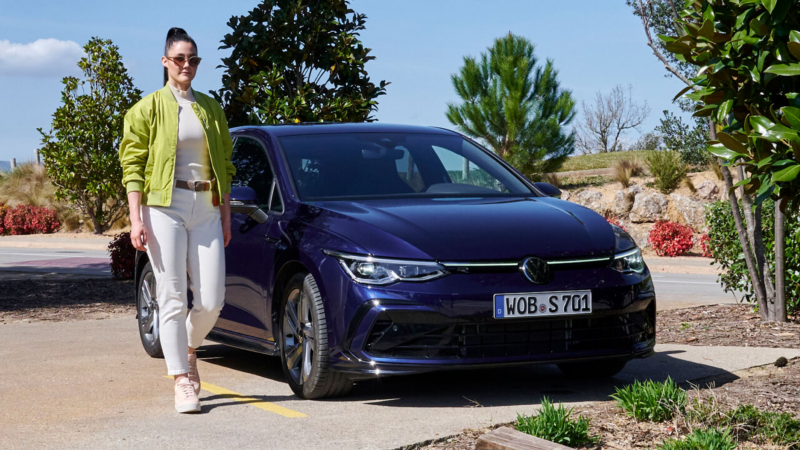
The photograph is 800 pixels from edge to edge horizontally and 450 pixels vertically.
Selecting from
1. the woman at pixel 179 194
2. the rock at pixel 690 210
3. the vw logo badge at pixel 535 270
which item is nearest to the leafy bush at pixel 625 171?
the rock at pixel 690 210

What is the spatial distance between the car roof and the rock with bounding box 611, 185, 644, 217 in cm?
1855

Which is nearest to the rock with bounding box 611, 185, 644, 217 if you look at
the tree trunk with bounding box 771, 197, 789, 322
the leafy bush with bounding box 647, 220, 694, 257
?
the leafy bush with bounding box 647, 220, 694, 257

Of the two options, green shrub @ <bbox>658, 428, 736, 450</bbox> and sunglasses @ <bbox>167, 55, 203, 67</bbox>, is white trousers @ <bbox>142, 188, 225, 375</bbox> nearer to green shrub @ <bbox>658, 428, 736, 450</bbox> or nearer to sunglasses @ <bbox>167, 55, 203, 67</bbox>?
sunglasses @ <bbox>167, 55, 203, 67</bbox>

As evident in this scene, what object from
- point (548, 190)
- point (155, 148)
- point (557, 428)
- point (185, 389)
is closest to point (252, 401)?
point (185, 389)

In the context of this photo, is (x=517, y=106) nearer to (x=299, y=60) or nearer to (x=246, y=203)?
(x=299, y=60)

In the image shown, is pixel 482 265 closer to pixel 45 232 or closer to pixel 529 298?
pixel 529 298

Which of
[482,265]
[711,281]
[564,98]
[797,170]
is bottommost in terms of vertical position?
[711,281]

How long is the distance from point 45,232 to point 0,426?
93.6 ft

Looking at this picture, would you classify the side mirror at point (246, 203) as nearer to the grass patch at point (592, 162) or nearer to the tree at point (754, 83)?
the tree at point (754, 83)

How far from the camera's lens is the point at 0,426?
486 cm

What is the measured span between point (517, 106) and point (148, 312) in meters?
25.3

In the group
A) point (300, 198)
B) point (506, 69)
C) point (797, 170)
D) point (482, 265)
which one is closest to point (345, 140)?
point (300, 198)

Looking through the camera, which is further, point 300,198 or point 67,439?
point 300,198

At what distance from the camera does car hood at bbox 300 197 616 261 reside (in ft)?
16.4
